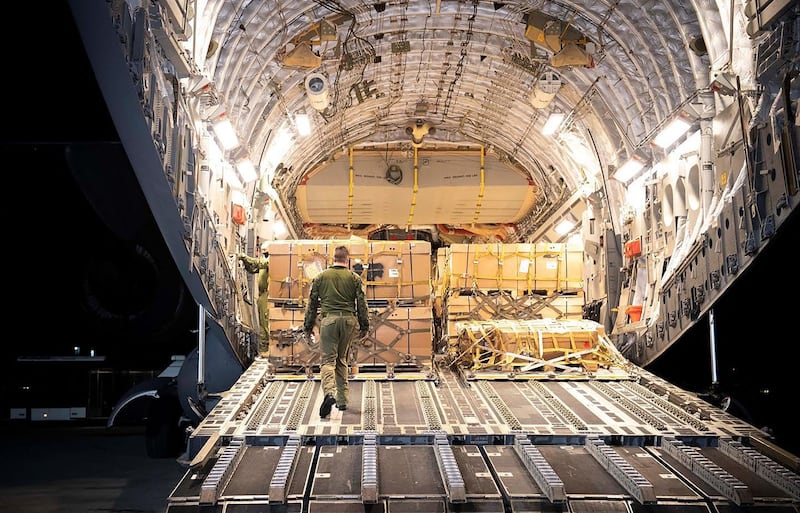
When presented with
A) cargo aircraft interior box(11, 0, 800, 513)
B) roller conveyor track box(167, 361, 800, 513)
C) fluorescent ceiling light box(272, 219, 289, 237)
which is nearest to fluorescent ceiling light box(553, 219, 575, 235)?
cargo aircraft interior box(11, 0, 800, 513)

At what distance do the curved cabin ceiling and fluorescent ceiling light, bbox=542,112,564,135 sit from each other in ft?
0.33

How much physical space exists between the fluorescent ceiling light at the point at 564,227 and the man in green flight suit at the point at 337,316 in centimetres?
920

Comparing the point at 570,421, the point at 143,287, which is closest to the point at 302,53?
the point at 143,287

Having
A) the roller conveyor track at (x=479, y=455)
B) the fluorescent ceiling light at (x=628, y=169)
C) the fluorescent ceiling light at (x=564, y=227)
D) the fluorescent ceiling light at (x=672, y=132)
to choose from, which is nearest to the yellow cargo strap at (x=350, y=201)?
the fluorescent ceiling light at (x=564, y=227)

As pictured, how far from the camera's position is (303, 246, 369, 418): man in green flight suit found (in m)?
7.74

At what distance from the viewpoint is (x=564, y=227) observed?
1658cm

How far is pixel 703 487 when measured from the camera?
221 inches

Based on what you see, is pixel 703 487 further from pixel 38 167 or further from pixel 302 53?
pixel 302 53

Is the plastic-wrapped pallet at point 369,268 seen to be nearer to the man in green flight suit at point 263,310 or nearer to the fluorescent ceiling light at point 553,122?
the man in green flight suit at point 263,310

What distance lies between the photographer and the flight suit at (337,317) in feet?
25.4

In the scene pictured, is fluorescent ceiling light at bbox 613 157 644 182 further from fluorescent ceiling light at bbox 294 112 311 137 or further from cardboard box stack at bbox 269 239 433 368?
fluorescent ceiling light at bbox 294 112 311 137

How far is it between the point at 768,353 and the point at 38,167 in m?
9.01

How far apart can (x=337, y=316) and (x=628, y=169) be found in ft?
20.9

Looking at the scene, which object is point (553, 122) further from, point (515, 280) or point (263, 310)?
point (263, 310)
